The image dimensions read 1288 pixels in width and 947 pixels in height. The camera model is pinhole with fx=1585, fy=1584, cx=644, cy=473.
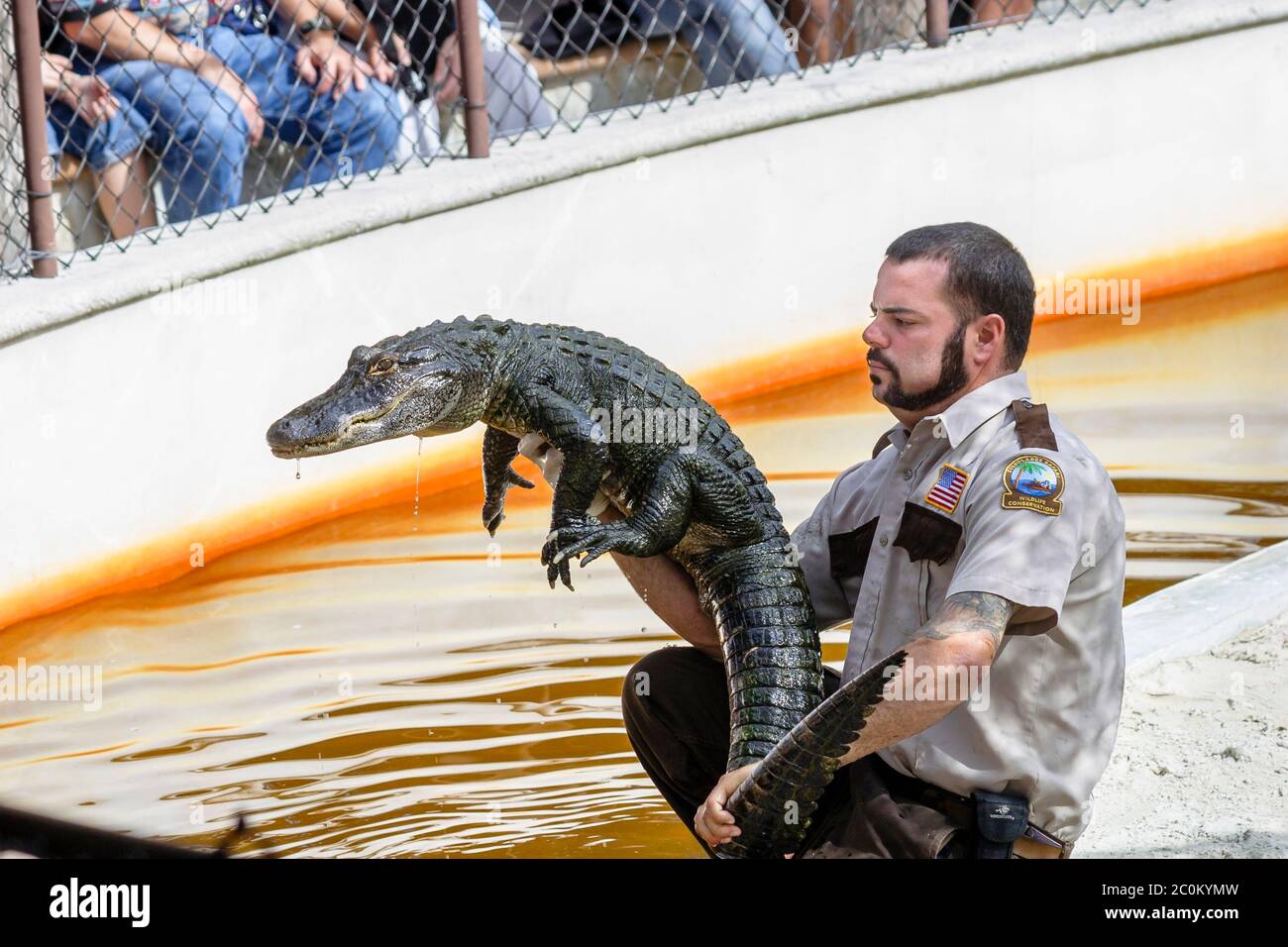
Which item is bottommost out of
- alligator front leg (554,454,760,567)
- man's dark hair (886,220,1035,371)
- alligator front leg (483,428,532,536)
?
alligator front leg (554,454,760,567)

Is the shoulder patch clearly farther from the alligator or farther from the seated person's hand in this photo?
the seated person's hand

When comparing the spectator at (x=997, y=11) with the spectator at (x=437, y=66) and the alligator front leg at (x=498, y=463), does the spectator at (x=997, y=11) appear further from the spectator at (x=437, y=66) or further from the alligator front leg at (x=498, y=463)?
the alligator front leg at (x=498, y=463)

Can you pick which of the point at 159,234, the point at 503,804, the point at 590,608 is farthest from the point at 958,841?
the point at 159,234

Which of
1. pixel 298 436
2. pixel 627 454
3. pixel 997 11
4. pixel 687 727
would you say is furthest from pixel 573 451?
pixel 997 11

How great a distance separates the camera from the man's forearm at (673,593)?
2.73 m

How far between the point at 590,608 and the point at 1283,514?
221cm

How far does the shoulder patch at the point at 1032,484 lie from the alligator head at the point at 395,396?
838mm

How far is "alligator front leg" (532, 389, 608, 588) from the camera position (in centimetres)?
252

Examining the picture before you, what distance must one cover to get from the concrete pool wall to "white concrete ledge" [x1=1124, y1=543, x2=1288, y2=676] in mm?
2345

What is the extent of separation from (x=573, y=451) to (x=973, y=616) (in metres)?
0.72

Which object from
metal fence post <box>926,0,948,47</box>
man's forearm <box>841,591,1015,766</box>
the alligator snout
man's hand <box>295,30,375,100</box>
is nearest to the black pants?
man's forearm <box>841,591,1015,766</box>

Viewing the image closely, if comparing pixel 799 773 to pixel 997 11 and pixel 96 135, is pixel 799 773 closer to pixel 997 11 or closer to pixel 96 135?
pixel 96 135

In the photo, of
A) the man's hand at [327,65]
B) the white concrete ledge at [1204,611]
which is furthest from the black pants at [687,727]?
the man's hand at [327,65]

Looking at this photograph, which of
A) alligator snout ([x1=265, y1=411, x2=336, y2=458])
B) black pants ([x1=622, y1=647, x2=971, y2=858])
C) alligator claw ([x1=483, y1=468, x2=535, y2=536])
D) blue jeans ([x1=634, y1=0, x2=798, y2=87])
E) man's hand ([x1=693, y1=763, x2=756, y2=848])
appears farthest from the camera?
blue jeans ([x1=634, y1=0, x2=798, y2=87])
